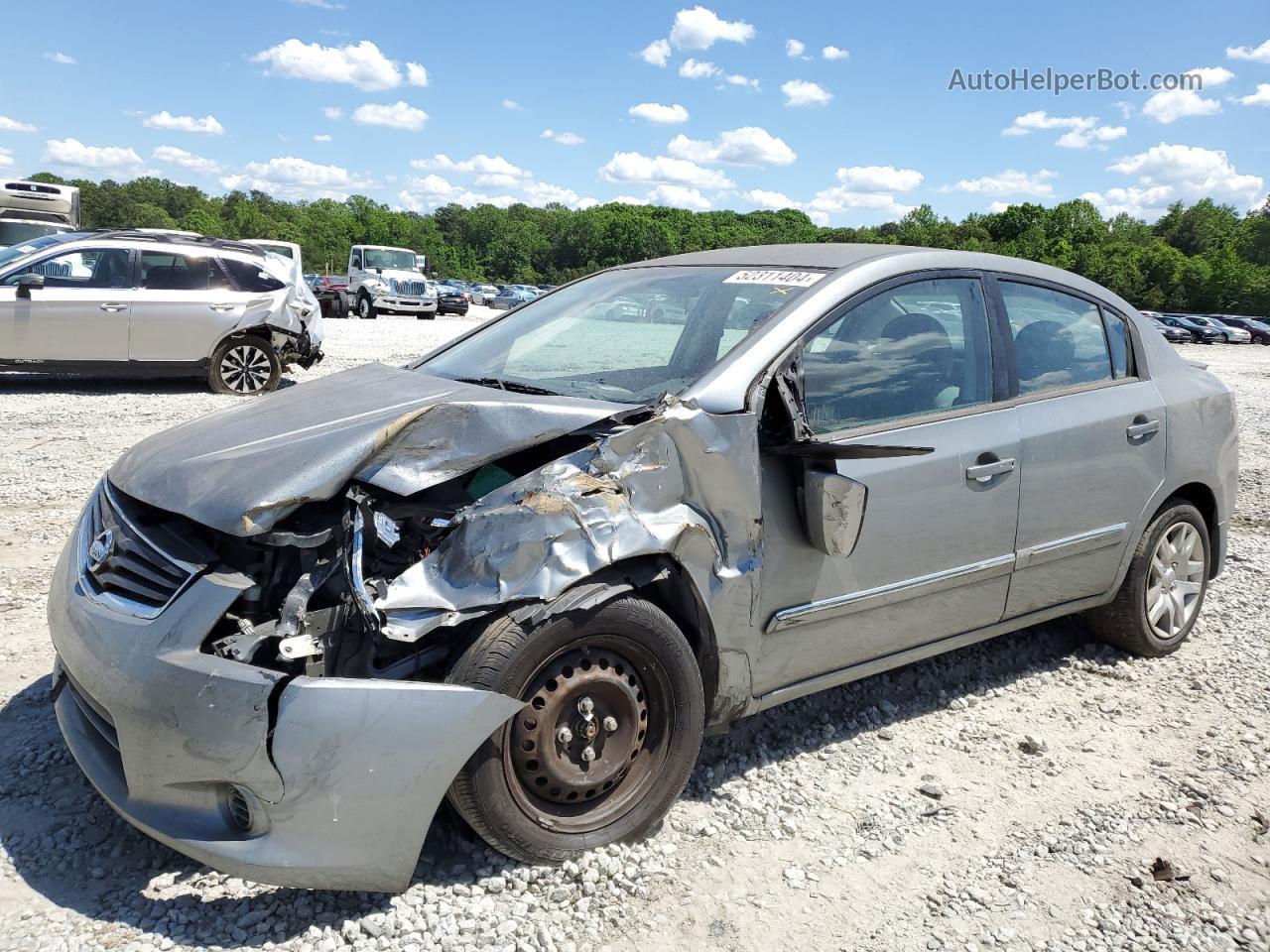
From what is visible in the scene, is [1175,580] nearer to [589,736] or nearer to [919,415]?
[919,415]

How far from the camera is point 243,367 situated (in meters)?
11.7

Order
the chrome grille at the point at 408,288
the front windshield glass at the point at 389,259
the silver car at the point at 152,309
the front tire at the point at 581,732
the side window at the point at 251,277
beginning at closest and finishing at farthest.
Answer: the front tire at the point at 581,732 → the silver car at the point at 152,309 → the side window at the point at 251,277 → the chrome grille at the point at 408,288 → the front windshield glass at the point at 389,259

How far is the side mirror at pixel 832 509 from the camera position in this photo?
293 centimetres

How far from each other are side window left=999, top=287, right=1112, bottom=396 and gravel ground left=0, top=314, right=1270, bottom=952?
131 centimetres

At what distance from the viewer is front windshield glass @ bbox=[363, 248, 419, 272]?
3130 cm

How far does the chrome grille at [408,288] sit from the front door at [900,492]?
95.3ft

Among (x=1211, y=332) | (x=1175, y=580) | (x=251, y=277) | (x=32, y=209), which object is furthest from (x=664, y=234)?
(x=1175, y=580)

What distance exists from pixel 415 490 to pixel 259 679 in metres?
0.61

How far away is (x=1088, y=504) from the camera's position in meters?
3.90

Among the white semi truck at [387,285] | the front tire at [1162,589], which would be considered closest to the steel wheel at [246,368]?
the front tire at [1162,589]

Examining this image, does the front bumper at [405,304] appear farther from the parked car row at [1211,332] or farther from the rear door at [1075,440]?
the parked car row at [1211,332]

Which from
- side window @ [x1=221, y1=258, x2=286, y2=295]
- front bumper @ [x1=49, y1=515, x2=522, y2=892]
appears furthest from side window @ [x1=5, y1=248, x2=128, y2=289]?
front bumper @ [x1=49, y1=515, x2=522, y2=892]

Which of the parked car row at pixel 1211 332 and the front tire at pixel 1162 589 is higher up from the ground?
the parked car row at pixel 1211 332

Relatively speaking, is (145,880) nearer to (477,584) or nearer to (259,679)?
(259,679)
